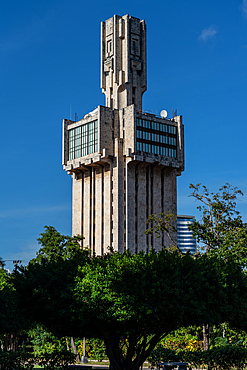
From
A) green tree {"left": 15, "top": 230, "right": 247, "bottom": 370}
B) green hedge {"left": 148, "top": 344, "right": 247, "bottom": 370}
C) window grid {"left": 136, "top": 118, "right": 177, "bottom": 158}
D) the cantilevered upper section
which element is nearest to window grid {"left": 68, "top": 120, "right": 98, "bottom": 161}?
the cantilevered upper section

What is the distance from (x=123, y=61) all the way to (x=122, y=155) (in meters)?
17.8

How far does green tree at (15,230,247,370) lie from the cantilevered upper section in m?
64.7

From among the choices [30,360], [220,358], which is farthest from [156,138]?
[30,360]

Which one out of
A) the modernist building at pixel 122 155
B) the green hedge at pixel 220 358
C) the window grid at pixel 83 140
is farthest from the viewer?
the window grid at pixel 83 140

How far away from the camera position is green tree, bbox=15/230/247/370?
25.5 metres

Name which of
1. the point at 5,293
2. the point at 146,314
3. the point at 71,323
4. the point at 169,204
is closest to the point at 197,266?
the point at 146,314

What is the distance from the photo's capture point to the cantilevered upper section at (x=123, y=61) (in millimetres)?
90750

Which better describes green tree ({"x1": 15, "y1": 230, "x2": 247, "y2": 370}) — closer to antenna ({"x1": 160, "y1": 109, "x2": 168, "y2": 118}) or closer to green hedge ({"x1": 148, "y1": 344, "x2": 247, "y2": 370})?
green hedge ({"x1": 148, "y1": 344, "x2": 247, "y2": 370})

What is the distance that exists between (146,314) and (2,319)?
15751 millimetres

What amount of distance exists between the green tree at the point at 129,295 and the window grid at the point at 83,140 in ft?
192

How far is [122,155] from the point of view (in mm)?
86000

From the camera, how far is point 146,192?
291 feet

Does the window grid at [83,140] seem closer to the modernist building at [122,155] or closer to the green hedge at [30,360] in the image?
the modernist building at [122,155]

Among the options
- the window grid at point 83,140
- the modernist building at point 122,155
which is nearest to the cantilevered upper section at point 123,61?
the modernist building at point 122,155
